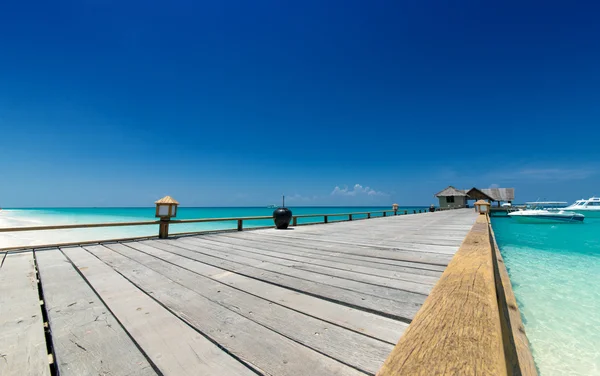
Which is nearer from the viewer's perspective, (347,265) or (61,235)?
(347,265)

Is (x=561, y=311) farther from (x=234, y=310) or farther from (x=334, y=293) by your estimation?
(x=234, y=310)

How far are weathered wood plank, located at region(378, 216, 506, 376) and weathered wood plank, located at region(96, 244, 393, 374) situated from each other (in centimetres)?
43

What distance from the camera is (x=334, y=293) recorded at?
2.24 meters

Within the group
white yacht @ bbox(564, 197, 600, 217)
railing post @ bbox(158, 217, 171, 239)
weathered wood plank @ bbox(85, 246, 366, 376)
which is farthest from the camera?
white yacht @ bbox(564, 197, 600, 217)

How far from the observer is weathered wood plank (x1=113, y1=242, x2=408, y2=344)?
5.25 ft

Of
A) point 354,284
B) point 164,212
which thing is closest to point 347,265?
point 354,284

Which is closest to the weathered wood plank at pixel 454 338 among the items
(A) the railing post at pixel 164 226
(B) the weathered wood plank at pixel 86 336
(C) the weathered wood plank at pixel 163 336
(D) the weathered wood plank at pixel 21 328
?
(C) the weathered wood plank at pixel 163 336

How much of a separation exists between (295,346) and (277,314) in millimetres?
456

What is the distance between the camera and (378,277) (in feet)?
8.84

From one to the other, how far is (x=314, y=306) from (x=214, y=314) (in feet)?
2.62

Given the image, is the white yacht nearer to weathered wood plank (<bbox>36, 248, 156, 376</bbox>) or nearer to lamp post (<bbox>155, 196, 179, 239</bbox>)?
lamp post (<bbox>155, 196, 179, 239</bbox>)

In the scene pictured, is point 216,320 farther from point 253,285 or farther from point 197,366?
point 253,285

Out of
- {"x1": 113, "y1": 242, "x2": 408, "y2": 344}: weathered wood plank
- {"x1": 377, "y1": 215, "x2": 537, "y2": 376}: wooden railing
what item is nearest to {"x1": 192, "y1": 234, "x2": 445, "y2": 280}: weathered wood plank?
{"x1": 113, "y1": 242, "x2": 408, "y2": 344}: weathered wood plank

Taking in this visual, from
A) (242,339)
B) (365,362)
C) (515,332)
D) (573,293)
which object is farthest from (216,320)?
(573,293)
